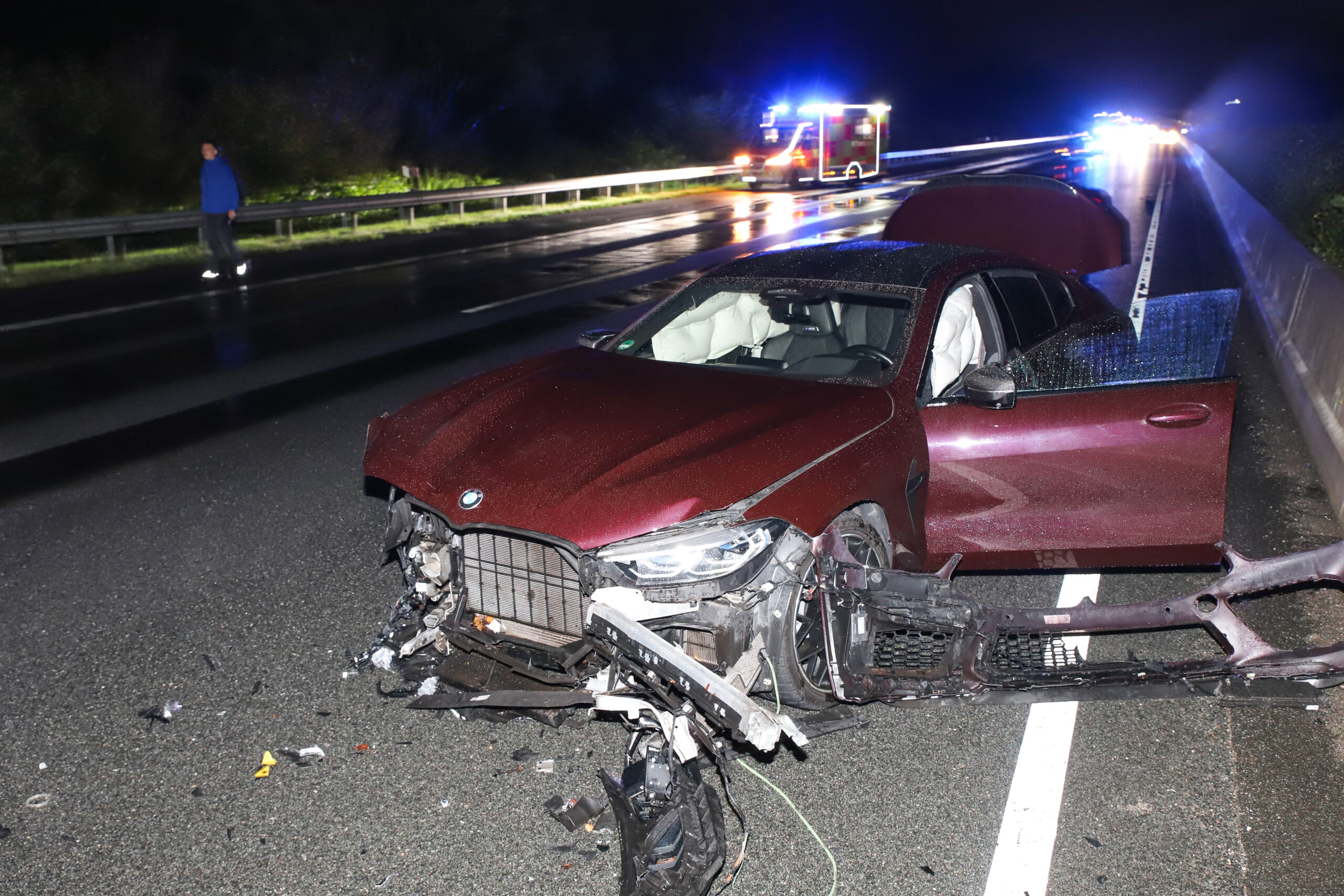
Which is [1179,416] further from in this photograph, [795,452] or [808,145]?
[808,145]

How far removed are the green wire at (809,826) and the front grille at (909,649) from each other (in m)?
0.56

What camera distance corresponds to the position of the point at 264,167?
25875 millimetres

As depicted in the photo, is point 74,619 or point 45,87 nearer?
point 74,619

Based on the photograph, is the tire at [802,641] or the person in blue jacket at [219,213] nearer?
the tire at [802,641]

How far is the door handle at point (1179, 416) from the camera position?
4504 millimetres

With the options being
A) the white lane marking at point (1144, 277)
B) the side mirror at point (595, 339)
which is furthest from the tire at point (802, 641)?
the white lane marking at point (1144, 277)

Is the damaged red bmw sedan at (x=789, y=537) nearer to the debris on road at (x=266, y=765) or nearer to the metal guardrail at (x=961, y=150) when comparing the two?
the debris on road at (x=266, y=765)

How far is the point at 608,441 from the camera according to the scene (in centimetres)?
410

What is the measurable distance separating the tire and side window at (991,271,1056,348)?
207cm

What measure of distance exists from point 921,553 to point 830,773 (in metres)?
1.10

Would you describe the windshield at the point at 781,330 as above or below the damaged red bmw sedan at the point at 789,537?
above

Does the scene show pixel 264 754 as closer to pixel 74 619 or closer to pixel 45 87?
pixel 74 619

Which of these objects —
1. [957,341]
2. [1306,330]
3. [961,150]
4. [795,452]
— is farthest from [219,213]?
[961,150]

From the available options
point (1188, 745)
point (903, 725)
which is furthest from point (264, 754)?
point (1188, 745)
